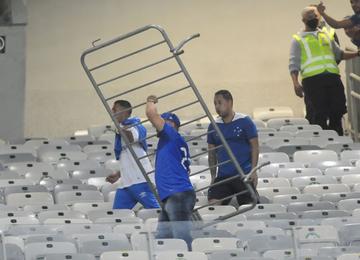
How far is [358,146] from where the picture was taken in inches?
803

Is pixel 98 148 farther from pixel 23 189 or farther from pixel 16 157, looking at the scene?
pixel 23 189

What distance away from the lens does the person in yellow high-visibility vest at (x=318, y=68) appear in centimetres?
2134

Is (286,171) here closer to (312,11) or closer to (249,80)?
(312,11)

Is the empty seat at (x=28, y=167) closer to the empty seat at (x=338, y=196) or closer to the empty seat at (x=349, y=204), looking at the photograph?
the empty seat at (x=338, y=196)

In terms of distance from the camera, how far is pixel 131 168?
17641 mm

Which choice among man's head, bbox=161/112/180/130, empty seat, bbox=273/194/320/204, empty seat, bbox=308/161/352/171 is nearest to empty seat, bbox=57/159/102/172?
empty seat, bbox=308/161/352/171

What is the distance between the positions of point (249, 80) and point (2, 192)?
358 inches

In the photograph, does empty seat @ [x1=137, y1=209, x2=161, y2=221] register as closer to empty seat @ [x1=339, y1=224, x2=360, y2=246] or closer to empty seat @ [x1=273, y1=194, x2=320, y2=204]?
empty seat @ [x1=273, y1=194, x2=320, y2=204]

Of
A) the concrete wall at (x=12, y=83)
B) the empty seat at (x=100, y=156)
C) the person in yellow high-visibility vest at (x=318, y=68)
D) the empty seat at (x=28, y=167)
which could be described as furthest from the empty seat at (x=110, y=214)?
the concrete wall at (x=12, y=83)

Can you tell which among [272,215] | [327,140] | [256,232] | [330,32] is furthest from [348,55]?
[256,232]

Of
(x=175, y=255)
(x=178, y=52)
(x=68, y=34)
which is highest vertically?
(x=68, y=34)

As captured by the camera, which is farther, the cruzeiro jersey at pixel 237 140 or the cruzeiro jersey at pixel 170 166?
the cruzeiro jersey at pixel 237 140

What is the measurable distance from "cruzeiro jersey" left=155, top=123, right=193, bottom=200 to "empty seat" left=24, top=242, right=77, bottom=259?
126 centimetres

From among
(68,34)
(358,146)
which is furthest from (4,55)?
(358,146)
